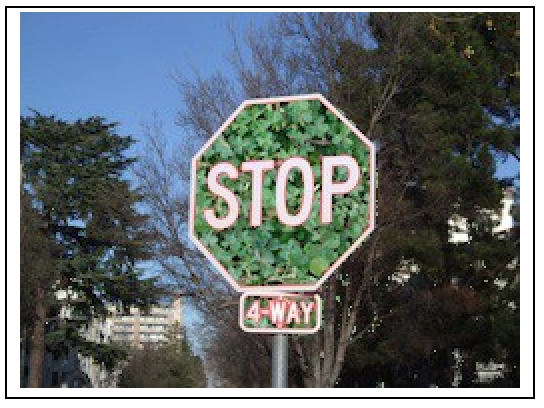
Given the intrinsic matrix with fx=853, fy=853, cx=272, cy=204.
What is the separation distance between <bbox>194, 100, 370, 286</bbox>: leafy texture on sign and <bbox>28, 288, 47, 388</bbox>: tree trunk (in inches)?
1252

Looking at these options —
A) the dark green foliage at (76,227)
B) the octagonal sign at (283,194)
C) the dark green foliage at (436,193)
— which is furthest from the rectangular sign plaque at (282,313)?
the dark green foliage at (76,227)

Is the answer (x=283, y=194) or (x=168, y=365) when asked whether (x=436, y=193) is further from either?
(x=168, y=365)

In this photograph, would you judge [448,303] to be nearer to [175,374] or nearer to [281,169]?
[281,169]

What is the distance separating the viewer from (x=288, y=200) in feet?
19.3

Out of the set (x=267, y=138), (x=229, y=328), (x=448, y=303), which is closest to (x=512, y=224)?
(x=448, y=303)

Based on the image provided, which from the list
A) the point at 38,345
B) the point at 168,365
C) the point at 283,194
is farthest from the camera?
the point at 168,365

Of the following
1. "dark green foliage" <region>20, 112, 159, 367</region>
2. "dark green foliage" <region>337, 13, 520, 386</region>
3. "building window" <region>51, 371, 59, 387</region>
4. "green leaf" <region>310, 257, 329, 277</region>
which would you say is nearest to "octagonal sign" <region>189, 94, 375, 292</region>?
"green leaf" <region>310, 257, 329, 277</region>

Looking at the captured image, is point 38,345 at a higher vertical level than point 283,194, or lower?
lower

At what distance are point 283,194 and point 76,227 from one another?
35.5 m

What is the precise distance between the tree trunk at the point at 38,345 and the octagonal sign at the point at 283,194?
31.8 metres

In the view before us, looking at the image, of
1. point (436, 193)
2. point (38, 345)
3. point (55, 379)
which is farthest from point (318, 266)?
point (55, 379)

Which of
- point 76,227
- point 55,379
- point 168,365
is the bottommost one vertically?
point 168,365

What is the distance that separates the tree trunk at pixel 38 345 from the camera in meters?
36.6

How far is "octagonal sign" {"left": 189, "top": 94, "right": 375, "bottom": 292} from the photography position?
19.1 feet
